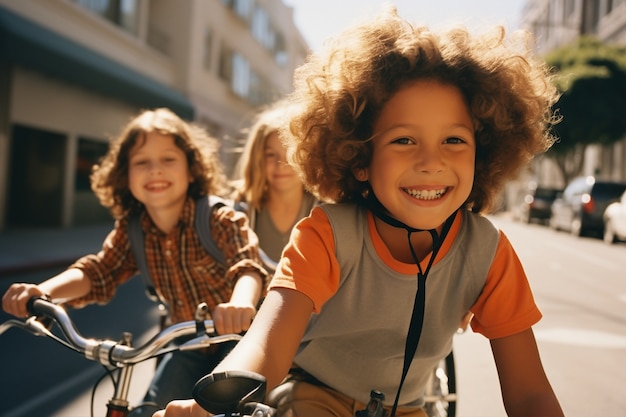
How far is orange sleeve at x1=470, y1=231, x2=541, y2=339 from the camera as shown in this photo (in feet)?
5.68

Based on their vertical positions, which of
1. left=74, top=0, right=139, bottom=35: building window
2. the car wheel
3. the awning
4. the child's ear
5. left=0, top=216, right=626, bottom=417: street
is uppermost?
left=74, top=0, right=139, bottom=35: building window

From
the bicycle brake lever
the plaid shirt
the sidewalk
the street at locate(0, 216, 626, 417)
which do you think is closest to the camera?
the bicycle brake lever

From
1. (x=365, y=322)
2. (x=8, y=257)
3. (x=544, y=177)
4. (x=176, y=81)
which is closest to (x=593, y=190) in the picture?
(x=176, y=81)

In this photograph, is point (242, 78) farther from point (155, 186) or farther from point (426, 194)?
point (426, 194)

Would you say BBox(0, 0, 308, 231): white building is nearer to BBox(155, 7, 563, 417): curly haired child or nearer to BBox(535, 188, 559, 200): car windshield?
BBox(155, 7, 563, 417): curly haired child

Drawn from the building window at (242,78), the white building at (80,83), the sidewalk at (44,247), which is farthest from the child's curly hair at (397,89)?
the building window at (242,78)

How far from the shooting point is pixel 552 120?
228 centimetres

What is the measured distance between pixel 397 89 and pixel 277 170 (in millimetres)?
1859

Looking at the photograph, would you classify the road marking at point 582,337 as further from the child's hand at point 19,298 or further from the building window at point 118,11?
the building window at point 118,11

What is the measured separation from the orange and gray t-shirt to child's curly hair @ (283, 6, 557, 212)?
249 millimetres

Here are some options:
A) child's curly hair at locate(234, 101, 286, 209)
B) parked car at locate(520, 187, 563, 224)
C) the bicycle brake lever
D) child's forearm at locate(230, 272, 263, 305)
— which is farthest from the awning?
parked car at locate(520, 187, 563, 224)

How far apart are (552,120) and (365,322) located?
1.05 meters

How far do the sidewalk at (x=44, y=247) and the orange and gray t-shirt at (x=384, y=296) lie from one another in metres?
8.35

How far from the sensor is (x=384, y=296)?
180 centimetres
